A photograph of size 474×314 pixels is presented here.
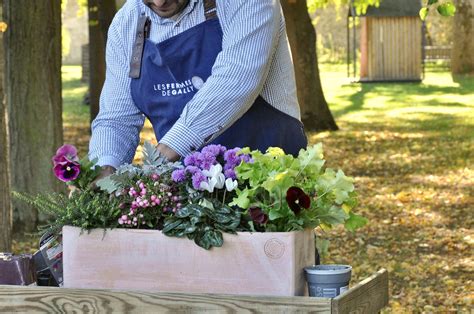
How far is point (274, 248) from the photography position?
9.08ft

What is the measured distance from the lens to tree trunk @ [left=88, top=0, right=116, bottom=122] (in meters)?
17.1

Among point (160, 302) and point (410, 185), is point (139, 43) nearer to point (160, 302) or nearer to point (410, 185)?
point (160, 302)

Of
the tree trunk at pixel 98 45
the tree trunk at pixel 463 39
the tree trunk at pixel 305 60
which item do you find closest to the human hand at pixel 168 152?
the tree trunk at pixel 98 45

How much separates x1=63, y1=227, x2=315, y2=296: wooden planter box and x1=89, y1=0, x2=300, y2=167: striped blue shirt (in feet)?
1.67

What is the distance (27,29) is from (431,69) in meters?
32.4

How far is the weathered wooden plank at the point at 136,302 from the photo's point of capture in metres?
2.69

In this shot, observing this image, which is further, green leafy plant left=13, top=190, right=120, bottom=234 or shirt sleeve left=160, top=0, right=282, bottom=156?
shirt sleeve left=160, top=0, right=282, bottom=156

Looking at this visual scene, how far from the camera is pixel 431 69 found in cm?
4081

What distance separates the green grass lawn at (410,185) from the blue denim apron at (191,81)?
13.3ft

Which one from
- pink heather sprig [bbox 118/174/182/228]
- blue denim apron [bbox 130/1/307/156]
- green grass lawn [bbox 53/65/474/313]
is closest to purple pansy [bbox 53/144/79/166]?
pink heather sprig [bbox 118/174/182/228]

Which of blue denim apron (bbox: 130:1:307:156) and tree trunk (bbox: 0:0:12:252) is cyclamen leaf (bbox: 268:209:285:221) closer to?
blue denim apron (bbox: 130:1:307:156)

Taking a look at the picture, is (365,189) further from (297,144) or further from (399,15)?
(399,15)

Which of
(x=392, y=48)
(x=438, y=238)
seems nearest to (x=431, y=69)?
(x=392, y=48)

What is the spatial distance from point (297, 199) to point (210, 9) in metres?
0.94
